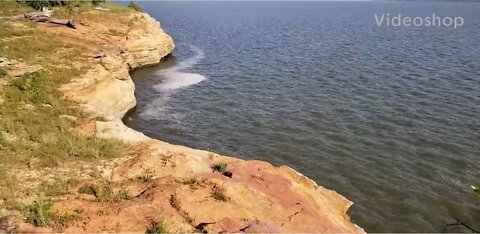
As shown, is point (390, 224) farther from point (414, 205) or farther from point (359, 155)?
point (359, 155)

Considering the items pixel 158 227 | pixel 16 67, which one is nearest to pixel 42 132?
pixel 158 227

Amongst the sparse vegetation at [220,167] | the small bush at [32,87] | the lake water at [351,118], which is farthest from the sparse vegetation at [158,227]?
the small bush at [32,87]

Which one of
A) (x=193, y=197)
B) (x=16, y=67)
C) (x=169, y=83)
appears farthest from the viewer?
(x=169, y=83)

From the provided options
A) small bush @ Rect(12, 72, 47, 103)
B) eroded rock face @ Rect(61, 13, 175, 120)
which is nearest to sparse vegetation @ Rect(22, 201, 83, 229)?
eroded rock face @ Rect(61, 13, 175, 120)

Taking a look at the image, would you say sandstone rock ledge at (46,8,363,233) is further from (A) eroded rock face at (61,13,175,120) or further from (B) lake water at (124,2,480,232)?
(A) eroded rock face at (61,13,175,120)

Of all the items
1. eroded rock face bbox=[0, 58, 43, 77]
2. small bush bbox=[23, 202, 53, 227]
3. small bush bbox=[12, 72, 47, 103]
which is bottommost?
small bush bbox=[23, 202, 53, 227]

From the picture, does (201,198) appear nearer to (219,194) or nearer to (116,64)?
(219,194)
